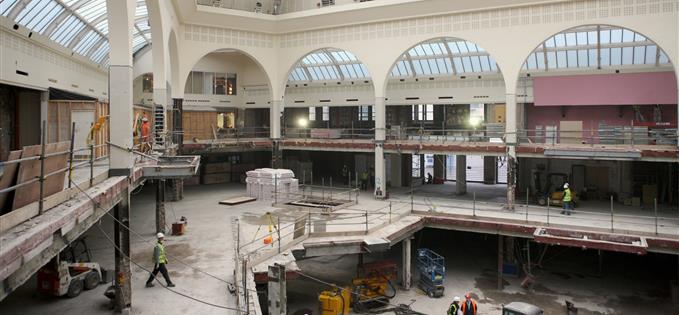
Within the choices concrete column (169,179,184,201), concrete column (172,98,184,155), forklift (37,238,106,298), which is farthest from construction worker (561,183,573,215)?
concrete column (169,179,184,201)

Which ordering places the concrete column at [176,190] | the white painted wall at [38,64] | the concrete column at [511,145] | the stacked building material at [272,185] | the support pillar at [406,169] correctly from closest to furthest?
the white painted wall at [38,64]
the concrete column at [511,145]
the stacked building material at [272,185]
the concrete column at [176,190]
the support pillar at [406,169]

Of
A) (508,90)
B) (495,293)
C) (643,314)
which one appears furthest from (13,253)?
(508,90)

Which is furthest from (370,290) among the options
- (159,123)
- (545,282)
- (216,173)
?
(216,173)

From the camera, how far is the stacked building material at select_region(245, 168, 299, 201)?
3011cm

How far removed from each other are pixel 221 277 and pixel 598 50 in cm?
2692

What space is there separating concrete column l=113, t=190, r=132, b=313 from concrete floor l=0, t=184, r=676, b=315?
478mm

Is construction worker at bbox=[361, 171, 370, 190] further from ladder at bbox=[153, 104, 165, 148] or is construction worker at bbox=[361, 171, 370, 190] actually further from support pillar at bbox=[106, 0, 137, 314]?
support pillar at bbox=[106, 0, 137, 314]

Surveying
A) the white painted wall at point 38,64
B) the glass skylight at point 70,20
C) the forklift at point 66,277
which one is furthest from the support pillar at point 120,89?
the white painted wall at point 38,64

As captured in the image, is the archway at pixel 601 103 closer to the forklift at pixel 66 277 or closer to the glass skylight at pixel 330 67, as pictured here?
the glass skylight at pixel 330 67

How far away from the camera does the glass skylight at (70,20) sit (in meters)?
19.5

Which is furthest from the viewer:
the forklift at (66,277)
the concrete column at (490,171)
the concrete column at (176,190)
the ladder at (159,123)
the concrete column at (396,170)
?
the concrete column at (490,171)

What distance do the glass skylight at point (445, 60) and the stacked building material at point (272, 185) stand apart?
37.6 feet

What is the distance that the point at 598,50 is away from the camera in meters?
31.0

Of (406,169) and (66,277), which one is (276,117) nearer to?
(406,169)
